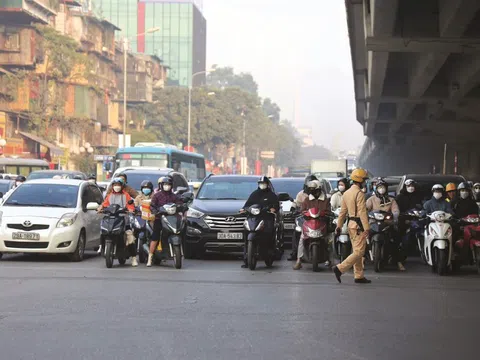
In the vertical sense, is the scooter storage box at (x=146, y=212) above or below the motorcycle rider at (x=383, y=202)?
below

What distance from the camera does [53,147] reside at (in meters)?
74.1

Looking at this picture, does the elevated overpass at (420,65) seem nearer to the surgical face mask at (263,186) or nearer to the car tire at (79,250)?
the surgical face mask at (263,186)

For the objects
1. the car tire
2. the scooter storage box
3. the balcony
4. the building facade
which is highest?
the building facade

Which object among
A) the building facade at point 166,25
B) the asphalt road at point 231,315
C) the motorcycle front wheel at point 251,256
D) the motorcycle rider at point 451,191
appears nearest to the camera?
the asphalt road at point 231,315

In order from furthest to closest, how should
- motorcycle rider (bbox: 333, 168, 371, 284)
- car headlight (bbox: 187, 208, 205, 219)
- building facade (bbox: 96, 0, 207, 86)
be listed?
building facade (bbox: 96, 0, 207, 86)
car headlight (bbox: 187, 208, 205, 219)
motorcycle rider (bbox: 333, 168, 371, 284)

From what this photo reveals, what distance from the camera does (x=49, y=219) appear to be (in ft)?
62.6

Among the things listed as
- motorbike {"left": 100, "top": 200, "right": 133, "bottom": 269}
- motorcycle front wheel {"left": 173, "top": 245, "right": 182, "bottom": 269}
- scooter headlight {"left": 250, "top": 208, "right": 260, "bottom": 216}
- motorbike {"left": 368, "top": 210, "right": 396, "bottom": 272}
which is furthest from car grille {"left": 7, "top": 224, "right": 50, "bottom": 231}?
motorbike {"left": 368, "top": 210, "right": 396, "bottom": 272}

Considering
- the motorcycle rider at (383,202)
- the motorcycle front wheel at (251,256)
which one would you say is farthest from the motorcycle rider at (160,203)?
the motorcycle rider at (383,202)

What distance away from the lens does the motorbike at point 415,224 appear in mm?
18281

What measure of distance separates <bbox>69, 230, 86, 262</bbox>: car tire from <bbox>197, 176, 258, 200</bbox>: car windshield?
2775 mm

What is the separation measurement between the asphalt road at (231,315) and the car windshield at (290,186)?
9.54 metres

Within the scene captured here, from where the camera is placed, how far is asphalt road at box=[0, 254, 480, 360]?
8789 mm

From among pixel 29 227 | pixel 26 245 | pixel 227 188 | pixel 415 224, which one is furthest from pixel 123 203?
pixel 415 224

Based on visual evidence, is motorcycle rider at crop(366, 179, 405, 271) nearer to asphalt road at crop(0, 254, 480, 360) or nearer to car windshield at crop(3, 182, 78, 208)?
asphalt road at crop(0, 254, 480, 360)
